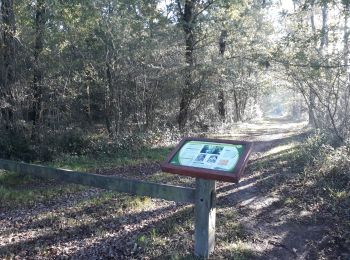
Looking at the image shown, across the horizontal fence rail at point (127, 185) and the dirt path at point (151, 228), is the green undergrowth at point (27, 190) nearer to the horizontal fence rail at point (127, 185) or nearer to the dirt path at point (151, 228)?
the dirt path at point (151, 228)

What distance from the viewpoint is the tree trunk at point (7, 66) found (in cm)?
1126

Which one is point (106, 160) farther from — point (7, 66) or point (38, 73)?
point (7, 66)

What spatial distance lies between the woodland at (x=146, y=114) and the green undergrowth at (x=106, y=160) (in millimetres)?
76

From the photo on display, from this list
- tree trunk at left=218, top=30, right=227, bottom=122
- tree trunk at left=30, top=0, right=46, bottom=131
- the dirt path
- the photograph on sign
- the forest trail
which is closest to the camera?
the photograph on sign

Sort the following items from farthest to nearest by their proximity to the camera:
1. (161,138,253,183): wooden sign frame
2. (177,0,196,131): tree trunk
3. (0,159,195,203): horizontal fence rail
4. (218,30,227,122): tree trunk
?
(218,30,227,122): tree trunk → (177,0,196,131): tree trunk → (0,159,195,203): horizontal fence rail → (161,138,253,183): wooden sign frame

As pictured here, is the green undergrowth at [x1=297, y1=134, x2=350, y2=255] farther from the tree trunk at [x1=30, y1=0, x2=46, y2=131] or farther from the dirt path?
the tree trunk at [x1=30, y1=0, x2=46, y2=131]

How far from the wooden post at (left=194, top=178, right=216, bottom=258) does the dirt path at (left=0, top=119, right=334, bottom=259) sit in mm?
281

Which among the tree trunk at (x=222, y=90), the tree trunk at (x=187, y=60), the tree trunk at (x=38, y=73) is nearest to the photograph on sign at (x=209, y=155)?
the tree trunk at (x=38, y=73)

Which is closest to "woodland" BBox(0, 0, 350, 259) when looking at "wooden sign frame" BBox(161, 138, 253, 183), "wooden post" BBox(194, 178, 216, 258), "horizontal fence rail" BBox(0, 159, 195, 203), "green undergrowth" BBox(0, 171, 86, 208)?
"green undergrowth" BBox(0, 171, 86, 208)

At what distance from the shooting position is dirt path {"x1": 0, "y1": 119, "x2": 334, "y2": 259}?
512 cm

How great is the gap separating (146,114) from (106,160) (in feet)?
13.8

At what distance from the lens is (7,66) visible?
11383 millimetres

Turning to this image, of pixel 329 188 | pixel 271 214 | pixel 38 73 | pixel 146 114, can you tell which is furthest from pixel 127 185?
pixel 146 114

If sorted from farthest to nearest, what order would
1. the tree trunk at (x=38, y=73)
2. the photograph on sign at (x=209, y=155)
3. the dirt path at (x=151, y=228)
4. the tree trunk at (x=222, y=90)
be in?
the tree trunk at (x=222, y=90) < the tree trunk at (x=38, y=73) < the dirt path at (x=151, y=228) < the photograph on sign at (x=209, y=155)
